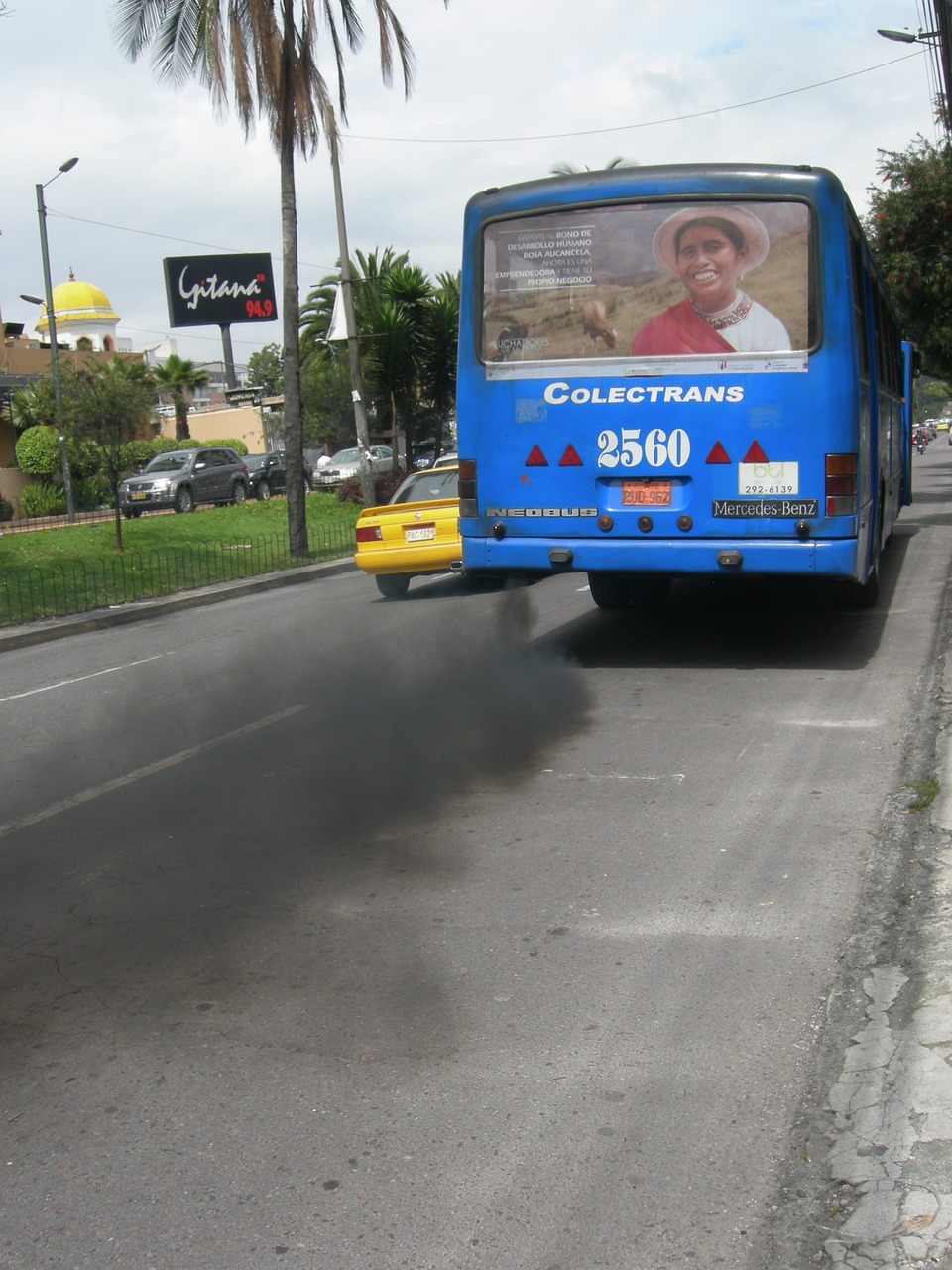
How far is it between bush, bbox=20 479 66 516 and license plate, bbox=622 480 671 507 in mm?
30463

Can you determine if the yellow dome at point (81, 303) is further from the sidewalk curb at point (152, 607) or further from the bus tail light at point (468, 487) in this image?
the bus tail light at point (468, 487)

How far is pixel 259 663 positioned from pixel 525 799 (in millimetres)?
5268

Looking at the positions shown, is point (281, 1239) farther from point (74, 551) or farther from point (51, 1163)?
point (74, 551)

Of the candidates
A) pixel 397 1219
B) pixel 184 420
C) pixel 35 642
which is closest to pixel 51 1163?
pixel 397 1219

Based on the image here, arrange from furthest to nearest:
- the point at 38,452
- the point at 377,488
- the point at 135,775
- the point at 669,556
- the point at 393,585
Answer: the point at 38,452
the point at 377,488
the point at 393,585
the point at 669,556
the point at 135,775

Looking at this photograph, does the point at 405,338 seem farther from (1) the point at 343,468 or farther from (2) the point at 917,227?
(2) the point at 917,227

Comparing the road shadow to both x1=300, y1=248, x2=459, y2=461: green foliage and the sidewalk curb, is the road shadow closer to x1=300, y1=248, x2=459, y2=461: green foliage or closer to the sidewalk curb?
the sidewalk curb

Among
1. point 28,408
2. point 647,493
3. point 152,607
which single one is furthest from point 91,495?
point 647,493

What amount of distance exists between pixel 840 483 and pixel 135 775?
16.2 feet

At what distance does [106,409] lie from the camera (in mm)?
22203

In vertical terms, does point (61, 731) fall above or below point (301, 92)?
below

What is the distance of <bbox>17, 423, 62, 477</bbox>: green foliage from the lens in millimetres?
40250

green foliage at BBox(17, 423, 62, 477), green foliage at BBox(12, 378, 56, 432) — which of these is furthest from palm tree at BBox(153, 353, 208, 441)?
green foliage at BBox(17, 423, 62, 477)

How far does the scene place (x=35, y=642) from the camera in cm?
1464
